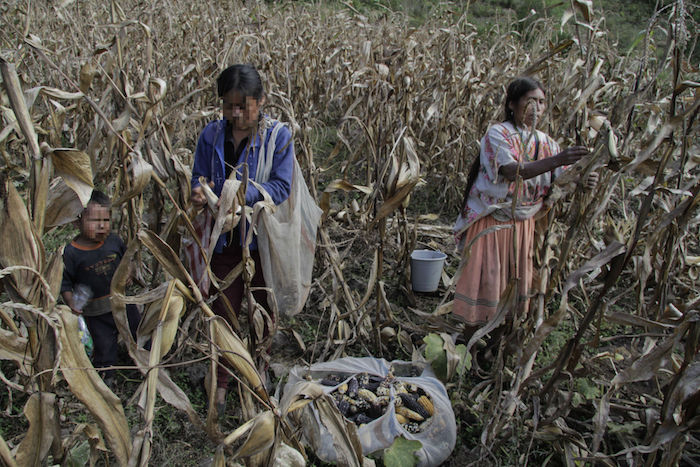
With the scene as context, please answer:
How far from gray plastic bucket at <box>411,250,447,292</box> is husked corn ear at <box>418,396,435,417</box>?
1141 mm

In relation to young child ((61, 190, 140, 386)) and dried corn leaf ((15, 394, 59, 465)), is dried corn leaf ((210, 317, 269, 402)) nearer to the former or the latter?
dried corn leaf ((15, 394, 59, 465))

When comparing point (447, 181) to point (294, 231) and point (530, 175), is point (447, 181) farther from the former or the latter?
point (294, 231)

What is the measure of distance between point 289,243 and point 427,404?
3.03 feet

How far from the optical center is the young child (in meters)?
2.23

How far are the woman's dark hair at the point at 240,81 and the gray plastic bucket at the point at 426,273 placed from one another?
170 centimetres

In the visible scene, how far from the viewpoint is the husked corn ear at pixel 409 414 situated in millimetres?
2145

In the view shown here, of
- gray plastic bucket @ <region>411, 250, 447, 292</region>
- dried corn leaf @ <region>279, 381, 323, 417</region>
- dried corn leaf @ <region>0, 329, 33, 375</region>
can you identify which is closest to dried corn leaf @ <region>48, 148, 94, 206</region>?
dried corn leaf @ <region>0, 329, 33, 375</region>

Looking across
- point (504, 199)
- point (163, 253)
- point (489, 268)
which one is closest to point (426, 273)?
point (489, 268)

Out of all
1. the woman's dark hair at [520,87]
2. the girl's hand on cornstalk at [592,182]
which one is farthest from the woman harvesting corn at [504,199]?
the girl's hand on cornstalk at [592,182]

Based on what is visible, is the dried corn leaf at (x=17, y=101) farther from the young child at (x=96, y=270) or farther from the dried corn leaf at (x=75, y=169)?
the young child at (x=96, y=270)

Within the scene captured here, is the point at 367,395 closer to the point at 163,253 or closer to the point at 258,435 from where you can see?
the point at 258,435

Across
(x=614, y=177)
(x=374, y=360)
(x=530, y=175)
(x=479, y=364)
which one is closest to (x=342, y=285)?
(x=374, y=360)

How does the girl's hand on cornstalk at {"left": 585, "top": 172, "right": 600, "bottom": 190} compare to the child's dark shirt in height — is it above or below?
above

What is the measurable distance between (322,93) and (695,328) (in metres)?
4.69
